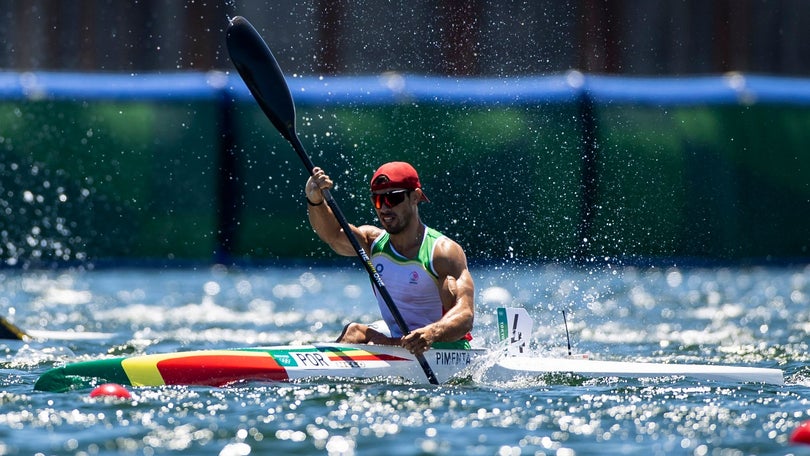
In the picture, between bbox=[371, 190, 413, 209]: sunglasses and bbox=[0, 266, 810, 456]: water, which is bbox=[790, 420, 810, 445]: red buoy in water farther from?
bbox=[371, 190, 413, 209]: sunglasses

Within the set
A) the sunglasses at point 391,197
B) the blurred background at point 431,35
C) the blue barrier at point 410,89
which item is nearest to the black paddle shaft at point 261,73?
the sunglasses at point 391,197

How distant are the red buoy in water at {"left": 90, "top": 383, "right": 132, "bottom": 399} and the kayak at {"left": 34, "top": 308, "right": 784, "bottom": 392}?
33cm

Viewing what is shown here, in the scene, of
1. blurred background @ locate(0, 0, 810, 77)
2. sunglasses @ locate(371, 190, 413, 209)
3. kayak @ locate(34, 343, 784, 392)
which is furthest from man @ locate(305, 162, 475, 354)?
blurred background @ locate(0, 0, 810, 77)

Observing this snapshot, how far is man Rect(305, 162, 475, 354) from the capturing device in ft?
25.9

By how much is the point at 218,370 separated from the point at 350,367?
74cm

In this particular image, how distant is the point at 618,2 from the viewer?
21562 millimetres

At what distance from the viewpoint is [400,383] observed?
25.7 feet

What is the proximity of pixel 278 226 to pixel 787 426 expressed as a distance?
10617 millimetres

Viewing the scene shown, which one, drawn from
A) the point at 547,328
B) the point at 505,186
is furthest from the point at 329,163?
the point at 547,328

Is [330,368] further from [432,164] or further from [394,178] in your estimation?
[432,164]

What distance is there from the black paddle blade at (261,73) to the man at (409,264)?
2.81ft

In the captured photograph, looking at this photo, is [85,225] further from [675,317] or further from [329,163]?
[675,317]

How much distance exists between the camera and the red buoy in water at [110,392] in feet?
23.4

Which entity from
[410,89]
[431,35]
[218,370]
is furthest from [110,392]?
[431,35]
